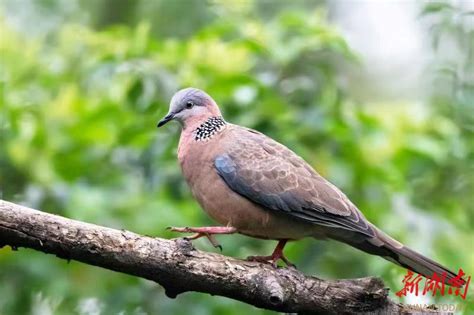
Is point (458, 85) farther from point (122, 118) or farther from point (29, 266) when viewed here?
point (29, 266)

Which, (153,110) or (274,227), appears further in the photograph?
(153,110)

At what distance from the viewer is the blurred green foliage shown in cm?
568

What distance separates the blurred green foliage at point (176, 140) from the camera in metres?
5.68

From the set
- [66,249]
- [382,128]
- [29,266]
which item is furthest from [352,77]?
[66,249]

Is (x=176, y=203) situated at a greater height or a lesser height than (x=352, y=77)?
lesser

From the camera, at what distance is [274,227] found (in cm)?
490

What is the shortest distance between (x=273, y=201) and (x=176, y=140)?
1.35 meters

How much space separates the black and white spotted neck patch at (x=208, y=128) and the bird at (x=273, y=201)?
0.23 feet

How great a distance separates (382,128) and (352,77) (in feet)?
13.7

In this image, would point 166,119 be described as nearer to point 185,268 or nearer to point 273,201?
point 273,201
